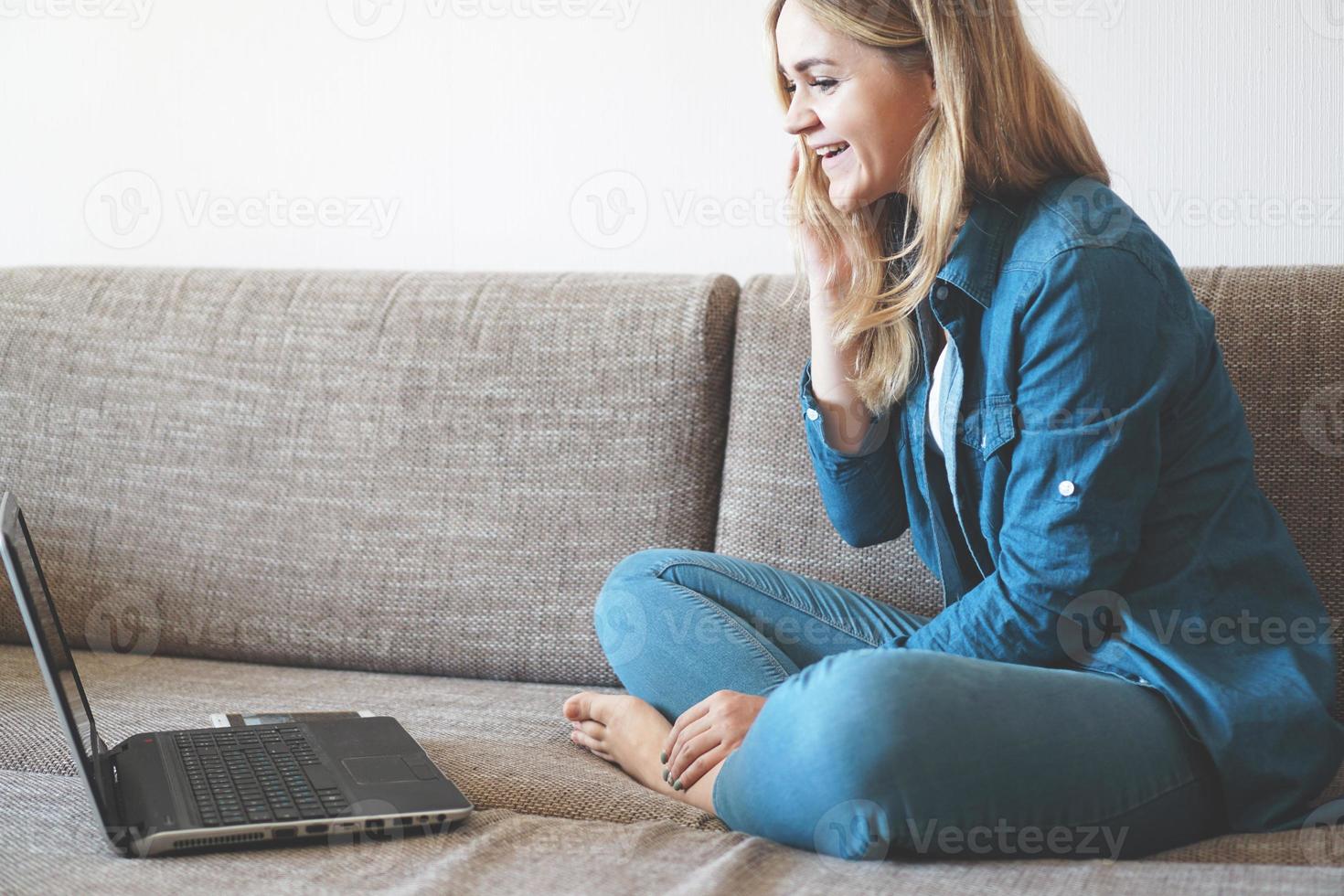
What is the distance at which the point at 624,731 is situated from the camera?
1227 millimetres

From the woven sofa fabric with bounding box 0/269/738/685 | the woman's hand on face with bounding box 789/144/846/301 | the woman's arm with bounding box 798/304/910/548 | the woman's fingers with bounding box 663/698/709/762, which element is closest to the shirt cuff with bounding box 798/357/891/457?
the woman's arm with bounding box 798/304/910/548

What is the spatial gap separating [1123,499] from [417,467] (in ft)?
2.85

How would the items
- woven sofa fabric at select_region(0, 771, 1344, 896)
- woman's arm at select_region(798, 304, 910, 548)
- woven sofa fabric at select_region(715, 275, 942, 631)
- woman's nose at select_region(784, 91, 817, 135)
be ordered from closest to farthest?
1. woven sofa fabric at select_region(0, 771, 1344, 896)
2. woman's nose at select_region(784, 91, 817, 135)
3. woman's arm at select_region(798, 304, 910, 548)
4. woven sofa fabric at select_region(715, 275, 942, 631)

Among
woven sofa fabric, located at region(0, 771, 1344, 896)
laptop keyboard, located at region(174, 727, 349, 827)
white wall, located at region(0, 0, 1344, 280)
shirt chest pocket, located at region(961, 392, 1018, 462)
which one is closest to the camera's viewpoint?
woven sofa fabric, located at region(0, 771, 1344, 896)

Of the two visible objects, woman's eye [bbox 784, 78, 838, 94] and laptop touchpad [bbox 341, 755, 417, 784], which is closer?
laptop touchpad [bbox 341, 755, 417, 784]

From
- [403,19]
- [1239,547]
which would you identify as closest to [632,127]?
[403,19]

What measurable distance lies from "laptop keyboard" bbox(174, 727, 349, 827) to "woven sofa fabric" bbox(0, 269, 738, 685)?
372mm

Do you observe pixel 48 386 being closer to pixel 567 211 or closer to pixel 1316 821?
pixel 567 211

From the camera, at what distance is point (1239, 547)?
1080mm

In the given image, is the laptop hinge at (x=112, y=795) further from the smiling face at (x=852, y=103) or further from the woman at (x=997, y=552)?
the smiling face at (x=852, y=103)

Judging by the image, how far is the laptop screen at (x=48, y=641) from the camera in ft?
3.06

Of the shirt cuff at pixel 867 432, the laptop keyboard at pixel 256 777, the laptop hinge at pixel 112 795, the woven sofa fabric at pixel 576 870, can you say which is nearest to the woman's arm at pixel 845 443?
the shirt cuff at pixel 867 432

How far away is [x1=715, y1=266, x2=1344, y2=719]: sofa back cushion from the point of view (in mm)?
1289

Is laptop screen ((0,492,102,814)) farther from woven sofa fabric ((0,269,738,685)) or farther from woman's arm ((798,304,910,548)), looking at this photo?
woman's arm ((798,304,910,548))
